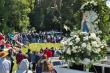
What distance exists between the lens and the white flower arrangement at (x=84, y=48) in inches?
454

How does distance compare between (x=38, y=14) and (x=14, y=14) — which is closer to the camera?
(x=14, y=14)

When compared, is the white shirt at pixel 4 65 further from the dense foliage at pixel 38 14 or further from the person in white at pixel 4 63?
the dense foliage at pixel 38 14

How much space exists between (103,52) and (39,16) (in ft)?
198

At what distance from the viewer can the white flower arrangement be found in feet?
37.9

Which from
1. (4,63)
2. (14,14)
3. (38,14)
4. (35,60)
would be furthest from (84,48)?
(38,14)

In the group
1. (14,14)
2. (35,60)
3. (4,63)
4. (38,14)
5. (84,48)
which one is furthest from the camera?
(38,14)

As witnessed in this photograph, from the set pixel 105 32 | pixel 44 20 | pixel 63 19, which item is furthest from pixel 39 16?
pixel 105 32

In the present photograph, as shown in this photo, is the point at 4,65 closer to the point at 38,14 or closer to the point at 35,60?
the point at 35,60

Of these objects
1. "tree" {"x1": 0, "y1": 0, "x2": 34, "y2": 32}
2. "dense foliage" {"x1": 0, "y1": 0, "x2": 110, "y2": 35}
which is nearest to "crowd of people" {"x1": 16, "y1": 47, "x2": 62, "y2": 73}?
"dense foliage" {"x1": 0, "y1": 0, "x2": 110, "y2": 35}

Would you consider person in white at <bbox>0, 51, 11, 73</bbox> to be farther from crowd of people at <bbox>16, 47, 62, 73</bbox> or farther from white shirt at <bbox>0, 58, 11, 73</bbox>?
crowd of people at <bbox>16, 47, 62, 73</bbox>

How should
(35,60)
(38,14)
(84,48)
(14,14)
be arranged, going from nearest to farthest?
1. (84,48)
2. (35,60)
3. (14,14)
4. (38,14)

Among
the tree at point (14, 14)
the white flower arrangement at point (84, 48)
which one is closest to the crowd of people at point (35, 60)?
the white flower arrangement at point (84, 48)

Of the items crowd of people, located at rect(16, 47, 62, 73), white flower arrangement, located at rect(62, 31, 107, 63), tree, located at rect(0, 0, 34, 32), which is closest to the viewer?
white flower arrangement, located at rect(62, 31, 107, 63)

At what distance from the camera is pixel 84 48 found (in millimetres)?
11547
